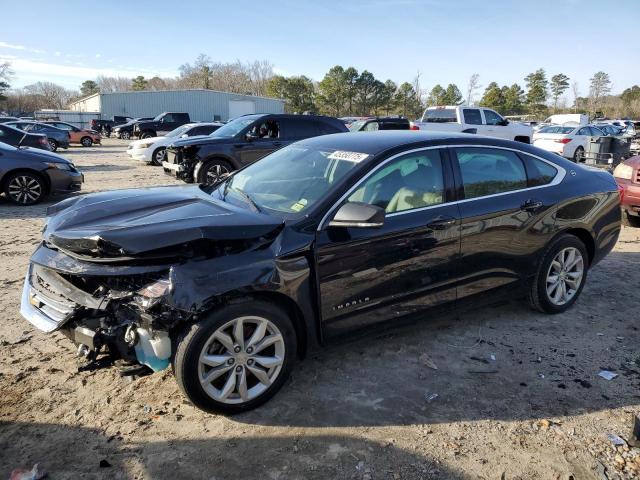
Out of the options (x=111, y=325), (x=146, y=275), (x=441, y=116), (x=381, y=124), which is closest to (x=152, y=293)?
(x=146, y=275)

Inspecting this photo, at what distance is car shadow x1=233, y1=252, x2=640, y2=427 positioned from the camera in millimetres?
3082

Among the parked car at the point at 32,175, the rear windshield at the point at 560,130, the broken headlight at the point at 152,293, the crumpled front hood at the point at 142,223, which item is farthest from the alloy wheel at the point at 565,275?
the rear windshield at the point at 560,130

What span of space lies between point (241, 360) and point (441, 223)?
5.72 ft

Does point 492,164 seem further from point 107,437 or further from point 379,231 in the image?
point 107,437

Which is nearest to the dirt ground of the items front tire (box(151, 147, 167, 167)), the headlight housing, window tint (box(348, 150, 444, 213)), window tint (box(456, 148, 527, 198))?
window tint (box(348, 150, 444, 213))

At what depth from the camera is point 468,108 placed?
17.5 metres

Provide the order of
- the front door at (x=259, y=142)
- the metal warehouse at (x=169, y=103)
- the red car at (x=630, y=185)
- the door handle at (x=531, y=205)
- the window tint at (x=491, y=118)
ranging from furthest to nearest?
the metal warehouse at (x=169, y=103) < the window tint at (x=491, y=118) < the front door at (x=259, y=142) < the red car at (x=630, y=185) < the door handle at (x=531, y=205)

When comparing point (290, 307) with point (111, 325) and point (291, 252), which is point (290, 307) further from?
point (111, 325)

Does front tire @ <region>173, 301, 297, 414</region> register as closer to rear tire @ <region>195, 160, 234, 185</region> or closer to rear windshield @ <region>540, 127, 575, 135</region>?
rear tire @ <region>195, 160, 234, 185</region>

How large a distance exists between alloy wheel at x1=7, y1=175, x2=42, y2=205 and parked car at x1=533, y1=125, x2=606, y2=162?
55.0 feet

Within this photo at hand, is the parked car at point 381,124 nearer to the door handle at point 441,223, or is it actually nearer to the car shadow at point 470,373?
the car shadow at point 470,373

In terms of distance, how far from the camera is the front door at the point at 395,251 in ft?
10.4

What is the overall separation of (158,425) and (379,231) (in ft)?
6.08

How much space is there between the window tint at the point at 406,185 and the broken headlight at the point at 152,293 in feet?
4.38
